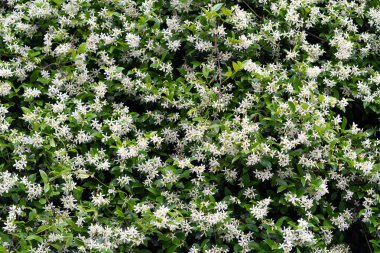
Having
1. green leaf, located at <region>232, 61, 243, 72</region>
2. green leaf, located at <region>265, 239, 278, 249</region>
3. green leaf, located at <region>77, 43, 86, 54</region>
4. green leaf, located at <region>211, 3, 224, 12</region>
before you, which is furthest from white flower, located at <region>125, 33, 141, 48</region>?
green leaf, located at <region>265, 239, 278, 249</region>

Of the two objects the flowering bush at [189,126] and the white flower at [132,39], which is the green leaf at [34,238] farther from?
the white flower at [132,39]

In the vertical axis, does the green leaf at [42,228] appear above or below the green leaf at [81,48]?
below

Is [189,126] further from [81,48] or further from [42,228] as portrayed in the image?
[42,228]

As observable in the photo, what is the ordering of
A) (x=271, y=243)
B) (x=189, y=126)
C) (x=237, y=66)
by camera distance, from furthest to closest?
(x=237, y=66)
(x=189, y=126)
(x=271, y=243)

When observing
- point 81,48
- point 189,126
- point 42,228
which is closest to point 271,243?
point 189,126

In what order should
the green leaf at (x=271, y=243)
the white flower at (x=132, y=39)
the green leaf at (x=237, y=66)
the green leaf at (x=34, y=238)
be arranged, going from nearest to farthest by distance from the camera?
the green leaf at (x=34, y=238) → the green leaf at (x=271, y=243) → the green leaf at (x=237, y=66) → the white flower at (x=132, y=39)

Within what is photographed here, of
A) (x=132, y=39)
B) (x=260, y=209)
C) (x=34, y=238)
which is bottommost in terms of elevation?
(x=34, y=238)

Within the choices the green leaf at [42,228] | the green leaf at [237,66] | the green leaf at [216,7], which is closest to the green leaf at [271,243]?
the green leaf at [237,66]

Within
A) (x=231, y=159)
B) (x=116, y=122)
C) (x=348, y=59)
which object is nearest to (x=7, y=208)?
(x=116, y=122)

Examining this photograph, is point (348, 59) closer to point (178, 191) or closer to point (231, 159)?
point (231, 159)
